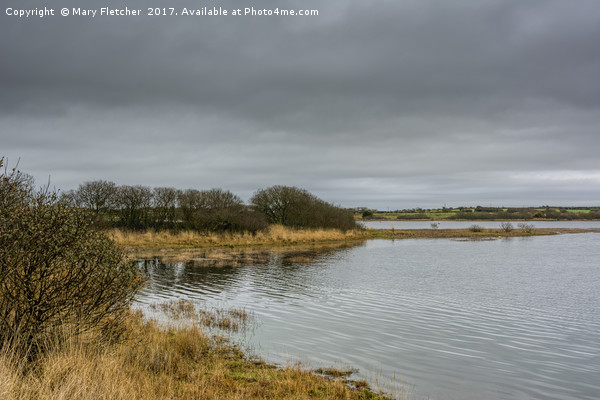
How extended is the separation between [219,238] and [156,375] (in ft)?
108

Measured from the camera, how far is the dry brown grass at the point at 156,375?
5465 mm

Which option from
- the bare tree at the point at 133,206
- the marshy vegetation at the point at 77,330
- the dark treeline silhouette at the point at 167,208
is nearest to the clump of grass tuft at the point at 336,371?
the marshy vegetation at the point at 77,330

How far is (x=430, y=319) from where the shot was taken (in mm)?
13609

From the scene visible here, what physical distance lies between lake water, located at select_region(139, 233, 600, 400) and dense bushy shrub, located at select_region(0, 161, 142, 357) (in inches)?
158

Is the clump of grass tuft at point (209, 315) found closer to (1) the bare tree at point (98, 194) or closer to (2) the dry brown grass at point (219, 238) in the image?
(2) the dry brown grass at point (219, 238)

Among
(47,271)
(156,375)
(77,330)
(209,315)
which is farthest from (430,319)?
(47,271)

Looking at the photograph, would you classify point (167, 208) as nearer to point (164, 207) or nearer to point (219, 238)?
point (164, 207)

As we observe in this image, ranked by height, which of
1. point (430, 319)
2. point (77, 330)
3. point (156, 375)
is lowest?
point (430, 319)

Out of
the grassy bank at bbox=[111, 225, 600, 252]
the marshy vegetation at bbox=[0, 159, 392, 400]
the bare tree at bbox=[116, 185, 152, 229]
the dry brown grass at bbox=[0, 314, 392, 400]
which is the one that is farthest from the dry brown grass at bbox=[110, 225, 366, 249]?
the marshy vegetation at bbox=[0, 159, 392, 400]

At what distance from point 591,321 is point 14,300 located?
50.5 feet

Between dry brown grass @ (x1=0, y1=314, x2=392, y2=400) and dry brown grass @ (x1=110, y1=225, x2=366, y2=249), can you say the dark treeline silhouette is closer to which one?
dry brown grass @ (x1=110, y1=225, x2=366, y2=249)

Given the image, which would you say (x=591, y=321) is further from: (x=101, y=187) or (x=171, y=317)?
(x=101, y=187)

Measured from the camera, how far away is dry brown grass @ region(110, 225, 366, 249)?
117 feet

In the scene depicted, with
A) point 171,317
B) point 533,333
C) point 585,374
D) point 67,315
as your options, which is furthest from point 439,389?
point 171,317
